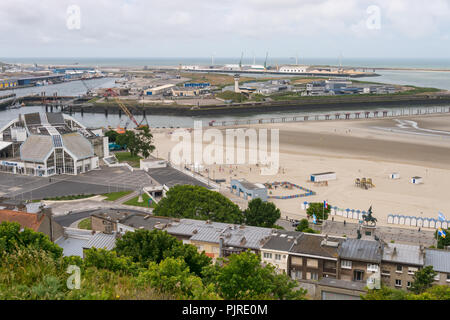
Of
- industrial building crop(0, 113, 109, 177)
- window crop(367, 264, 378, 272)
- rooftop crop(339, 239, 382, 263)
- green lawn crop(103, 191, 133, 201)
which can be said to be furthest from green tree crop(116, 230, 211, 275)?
industrial building crop(0, 113, 109, 177)

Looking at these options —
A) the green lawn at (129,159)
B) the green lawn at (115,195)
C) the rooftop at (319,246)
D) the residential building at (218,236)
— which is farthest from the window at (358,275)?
the green lawn at (129,159)

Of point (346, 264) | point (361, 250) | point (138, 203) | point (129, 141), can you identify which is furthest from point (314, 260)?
point (129, 141)

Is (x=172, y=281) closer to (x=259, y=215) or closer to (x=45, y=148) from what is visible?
(x=259, y=215)

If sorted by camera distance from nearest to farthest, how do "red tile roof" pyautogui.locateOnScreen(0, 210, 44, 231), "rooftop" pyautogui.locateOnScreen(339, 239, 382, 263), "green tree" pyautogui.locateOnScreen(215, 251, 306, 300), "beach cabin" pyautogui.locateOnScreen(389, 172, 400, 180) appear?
1. "green tree" pyautogui.locateOnScreen(215, 251, 306, 300)
2. "rooftop" pyautogui.locateOnScreen(339, 239, 382, 263)
3. "red tile roof" pyautogui.locateOnScreen(0, 210, 44, 231)
4. "beach cabin" pyautogui.locateOnScreen(389, 172, 400, 180)

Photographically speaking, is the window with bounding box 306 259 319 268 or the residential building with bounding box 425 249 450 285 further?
the window with bounding box 306 259 319 268

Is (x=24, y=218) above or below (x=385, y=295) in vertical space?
below

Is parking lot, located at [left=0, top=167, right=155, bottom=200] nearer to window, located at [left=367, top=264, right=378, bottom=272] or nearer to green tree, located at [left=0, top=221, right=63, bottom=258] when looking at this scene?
green tree, located at [left=0, top=221, right=63, bottom=258]

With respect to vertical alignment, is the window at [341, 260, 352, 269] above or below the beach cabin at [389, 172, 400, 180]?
above
